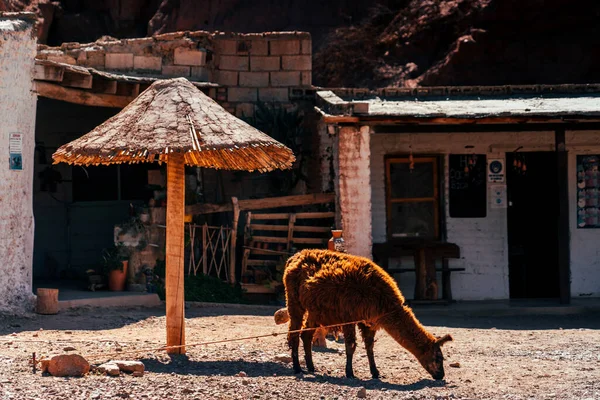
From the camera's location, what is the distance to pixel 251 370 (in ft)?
29.2

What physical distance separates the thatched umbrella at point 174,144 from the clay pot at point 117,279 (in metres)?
4.79

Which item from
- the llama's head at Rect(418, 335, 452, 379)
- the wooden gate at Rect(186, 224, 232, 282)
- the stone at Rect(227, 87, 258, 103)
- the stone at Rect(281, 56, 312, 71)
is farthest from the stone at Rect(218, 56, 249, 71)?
the llama's head at Rect(418, 335, 452, 379)

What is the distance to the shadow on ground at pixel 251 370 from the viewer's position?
8.35 metres

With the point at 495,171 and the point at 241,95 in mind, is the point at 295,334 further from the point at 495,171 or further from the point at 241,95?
the point at 241,95

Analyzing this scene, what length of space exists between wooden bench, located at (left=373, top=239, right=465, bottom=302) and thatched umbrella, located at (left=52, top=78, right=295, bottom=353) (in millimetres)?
4560

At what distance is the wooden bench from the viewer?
45.5 ft

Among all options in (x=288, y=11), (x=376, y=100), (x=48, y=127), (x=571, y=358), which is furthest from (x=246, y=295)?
(x=288, y=11)

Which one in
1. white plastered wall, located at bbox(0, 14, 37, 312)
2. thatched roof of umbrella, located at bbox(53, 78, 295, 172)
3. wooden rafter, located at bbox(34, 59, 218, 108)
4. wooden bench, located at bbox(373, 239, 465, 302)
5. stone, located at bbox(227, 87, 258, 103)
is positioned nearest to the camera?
thatched roof of umbrella, located at bbox(53, 78, 295, 172)

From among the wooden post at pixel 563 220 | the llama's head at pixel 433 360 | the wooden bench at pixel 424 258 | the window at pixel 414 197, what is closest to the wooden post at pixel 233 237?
the wooden bench at pixel 424 258

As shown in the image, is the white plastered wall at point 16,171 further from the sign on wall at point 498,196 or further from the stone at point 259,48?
the sign on wall at point 498,196

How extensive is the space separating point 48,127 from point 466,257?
24.8 ft

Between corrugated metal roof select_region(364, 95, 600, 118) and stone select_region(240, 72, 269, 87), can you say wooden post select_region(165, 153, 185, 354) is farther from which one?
stone select_region(240, 72, 269, 87)

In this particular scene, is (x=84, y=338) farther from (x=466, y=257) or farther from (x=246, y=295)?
(x=466, y=257)

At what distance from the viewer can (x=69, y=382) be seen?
7.78 meters
